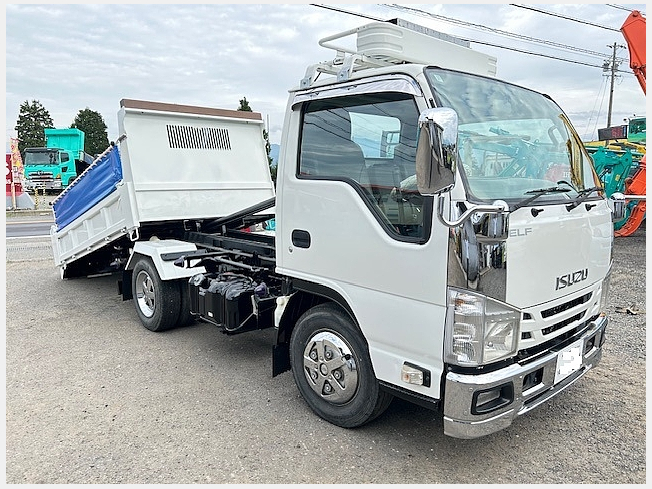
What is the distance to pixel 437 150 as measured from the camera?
2.30 meters

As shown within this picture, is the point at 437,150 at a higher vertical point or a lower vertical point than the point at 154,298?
higher

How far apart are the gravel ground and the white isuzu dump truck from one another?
1.16ft

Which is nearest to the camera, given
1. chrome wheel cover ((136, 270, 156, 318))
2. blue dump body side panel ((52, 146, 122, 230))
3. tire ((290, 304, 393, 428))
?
tire ((290, 304, 393, 428))

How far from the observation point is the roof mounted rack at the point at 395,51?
3238 mm

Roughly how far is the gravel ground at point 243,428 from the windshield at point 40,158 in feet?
93.4

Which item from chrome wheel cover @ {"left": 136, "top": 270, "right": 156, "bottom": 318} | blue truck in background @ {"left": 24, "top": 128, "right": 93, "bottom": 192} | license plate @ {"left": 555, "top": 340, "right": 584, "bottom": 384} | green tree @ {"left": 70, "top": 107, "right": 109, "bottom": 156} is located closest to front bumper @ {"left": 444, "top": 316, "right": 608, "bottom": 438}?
license plate @ {"left": 555, "top": 340, "right": 584, "bottom": 384}

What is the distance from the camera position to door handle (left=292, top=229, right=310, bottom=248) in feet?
11.5

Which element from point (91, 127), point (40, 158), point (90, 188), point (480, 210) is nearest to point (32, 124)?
point (91, 127)

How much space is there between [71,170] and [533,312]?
3276 centimetres

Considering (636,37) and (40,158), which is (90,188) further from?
(40,158)

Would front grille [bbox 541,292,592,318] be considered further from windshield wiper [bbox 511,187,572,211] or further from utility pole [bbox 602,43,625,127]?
utility pole [bbox 602,43,625,127]

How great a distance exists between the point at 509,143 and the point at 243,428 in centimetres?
258

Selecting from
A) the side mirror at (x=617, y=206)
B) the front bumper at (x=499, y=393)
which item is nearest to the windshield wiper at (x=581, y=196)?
the side mirror at (x=617, y=206)

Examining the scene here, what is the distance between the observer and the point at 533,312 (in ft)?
9.09
